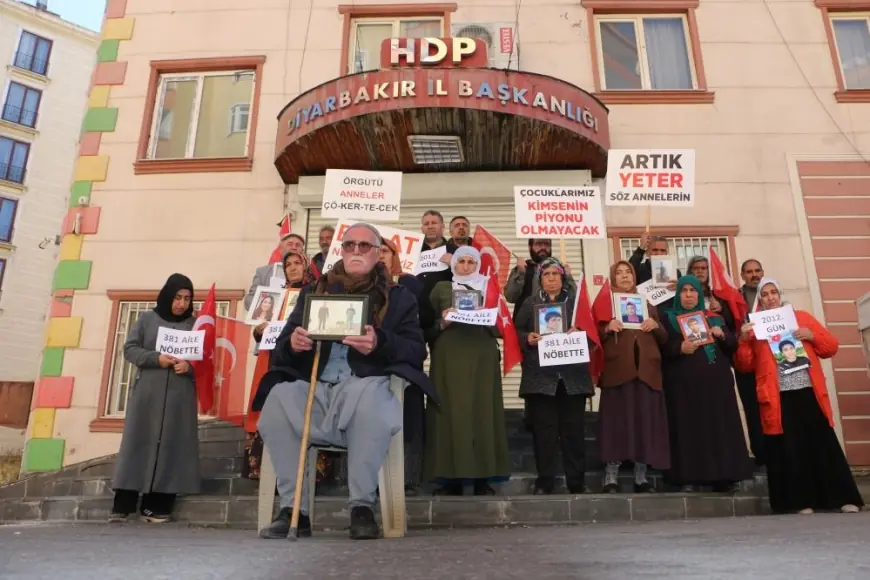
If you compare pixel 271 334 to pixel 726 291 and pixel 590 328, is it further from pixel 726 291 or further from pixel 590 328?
pixel 726 291

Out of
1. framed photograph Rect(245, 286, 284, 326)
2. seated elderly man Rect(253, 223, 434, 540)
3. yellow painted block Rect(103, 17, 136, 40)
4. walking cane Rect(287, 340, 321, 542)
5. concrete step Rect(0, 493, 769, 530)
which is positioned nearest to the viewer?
walking cane Rect(287, 340, 321, 542)

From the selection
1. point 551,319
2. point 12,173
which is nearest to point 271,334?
point 551,319

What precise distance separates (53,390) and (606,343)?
7033 mm

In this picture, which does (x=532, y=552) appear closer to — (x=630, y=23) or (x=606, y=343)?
(x=606, y=343)

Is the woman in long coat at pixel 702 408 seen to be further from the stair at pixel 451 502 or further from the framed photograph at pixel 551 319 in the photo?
the framed photograph at pixel 551 319

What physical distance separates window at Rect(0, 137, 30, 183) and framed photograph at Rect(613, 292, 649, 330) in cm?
2948

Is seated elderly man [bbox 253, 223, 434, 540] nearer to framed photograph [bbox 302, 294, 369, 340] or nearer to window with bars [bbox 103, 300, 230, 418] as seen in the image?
framed photograph [bbox 302, 294, 369, 340]

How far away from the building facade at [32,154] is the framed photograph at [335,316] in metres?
26.2

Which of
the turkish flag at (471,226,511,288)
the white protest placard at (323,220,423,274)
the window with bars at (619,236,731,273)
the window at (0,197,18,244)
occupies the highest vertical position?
the window at (0,197,18,244)

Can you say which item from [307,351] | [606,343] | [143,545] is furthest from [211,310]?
[606,343]

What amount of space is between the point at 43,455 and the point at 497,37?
8.35 m

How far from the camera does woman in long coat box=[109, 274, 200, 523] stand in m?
4.72

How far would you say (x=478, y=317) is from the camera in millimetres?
4797

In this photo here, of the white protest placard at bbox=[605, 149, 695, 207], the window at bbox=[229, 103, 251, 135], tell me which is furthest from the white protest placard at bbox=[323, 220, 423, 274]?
the window at bbox=[229, 103, 251, 135]
